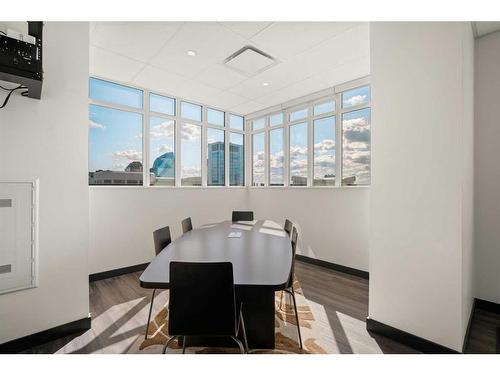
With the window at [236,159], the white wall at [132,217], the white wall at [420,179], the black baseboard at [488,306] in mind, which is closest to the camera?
Answer: the white wall at [420,179]

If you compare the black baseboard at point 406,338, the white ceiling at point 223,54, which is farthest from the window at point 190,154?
the black baseboard at point 406,338

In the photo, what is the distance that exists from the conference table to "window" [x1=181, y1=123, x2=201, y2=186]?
2.40 metres

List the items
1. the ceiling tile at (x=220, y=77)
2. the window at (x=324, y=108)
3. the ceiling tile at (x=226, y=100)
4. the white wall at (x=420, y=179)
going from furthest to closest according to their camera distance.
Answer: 1. the ceiling tile at (x=226, y=100)
2. the window at (x=324, y=108)
3. the ceiling tile at (x=220, y=77)
4. the white wall at (x=420, y=179)

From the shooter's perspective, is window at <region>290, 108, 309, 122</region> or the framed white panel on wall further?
window at <region>290, 108, 309, 122</region>

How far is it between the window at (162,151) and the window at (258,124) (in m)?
1.99

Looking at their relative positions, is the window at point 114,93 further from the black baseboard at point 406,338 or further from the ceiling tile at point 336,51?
the black baseboard at point 406,338

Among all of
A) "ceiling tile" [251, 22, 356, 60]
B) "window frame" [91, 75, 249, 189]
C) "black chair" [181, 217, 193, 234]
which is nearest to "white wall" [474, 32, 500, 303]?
"ceiling tile" [251, 22, 356, 60]

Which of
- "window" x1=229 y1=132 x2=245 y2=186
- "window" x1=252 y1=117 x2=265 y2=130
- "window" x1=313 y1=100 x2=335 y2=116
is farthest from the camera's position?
"window" x1=229 y1=132 x2=245 y2=186

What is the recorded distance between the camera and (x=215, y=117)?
5316 mm

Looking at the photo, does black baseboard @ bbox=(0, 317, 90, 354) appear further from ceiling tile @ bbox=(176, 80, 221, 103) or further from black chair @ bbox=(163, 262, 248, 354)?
ceiling tile @ bbox=(176, 80, 221, 103)

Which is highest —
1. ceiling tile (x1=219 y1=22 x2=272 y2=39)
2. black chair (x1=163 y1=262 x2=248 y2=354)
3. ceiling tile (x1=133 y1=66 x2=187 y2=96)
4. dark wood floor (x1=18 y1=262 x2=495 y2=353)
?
ceiling tile (x1=133 y1=66 x2=187 y2=96)

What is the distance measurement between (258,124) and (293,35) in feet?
9.96

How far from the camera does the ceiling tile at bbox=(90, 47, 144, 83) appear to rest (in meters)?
3.03

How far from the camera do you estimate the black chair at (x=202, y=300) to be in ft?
4.63
